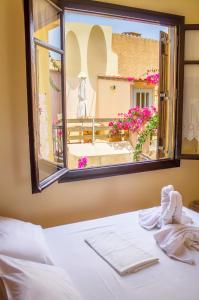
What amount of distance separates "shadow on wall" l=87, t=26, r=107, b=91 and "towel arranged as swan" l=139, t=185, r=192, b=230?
10.8 ft

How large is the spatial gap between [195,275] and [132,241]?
18.2 inches

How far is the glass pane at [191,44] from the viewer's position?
8.75ft

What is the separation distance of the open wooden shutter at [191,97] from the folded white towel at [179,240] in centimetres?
124

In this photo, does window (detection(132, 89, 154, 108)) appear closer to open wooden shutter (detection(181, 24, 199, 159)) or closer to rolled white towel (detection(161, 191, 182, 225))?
open wooden shutter (detection(181, 24, 199, 159))

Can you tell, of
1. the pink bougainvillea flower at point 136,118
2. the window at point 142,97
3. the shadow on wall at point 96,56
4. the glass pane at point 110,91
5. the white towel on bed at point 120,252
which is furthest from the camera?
the window at point 142,97

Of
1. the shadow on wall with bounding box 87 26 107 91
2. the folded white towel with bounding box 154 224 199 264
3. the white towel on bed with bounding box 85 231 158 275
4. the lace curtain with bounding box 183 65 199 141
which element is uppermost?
the shadow on wall with bounding box 87 26 107 91

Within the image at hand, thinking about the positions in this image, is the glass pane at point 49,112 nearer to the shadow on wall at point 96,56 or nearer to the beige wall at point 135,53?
the shadow on wall at point 96,56

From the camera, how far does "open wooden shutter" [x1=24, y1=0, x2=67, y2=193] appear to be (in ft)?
5.65

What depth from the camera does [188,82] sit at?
275 cm

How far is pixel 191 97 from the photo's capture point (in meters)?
2.77

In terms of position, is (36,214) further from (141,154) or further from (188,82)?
(188,82)

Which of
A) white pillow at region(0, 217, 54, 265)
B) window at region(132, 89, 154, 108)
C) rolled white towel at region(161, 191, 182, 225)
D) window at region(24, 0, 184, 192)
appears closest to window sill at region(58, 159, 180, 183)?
window at region(24, 0, 184, 192)

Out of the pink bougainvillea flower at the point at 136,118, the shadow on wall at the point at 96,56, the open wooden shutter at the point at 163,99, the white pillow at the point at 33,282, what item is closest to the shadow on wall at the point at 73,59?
the shadow on wall at the point at 96,56

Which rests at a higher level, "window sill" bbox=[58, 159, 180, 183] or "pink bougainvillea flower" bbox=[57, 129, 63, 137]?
"pink bougainvillea flower" bbox=[57, 129, 63, 137]
